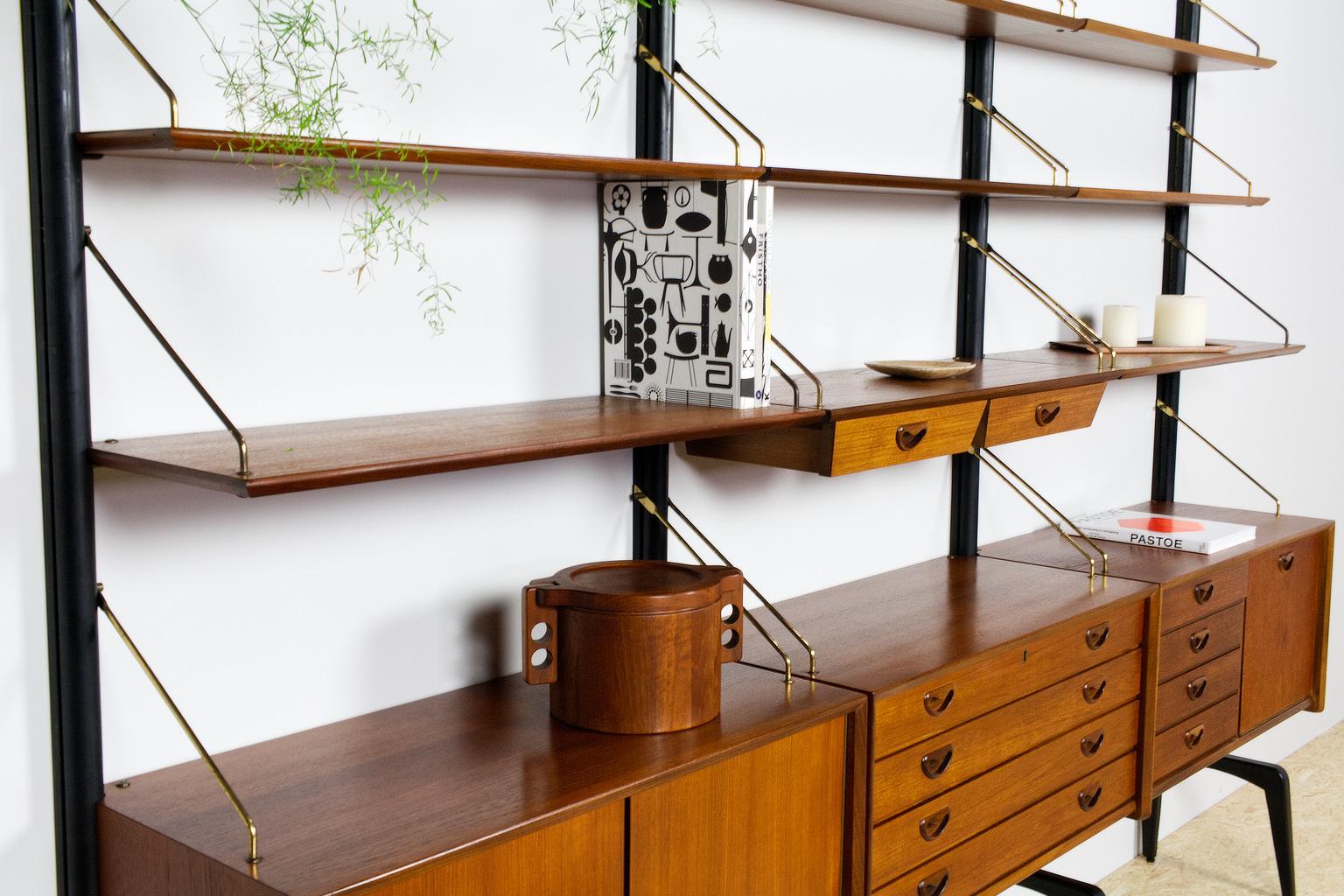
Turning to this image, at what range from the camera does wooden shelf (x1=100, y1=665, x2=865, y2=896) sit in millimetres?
1420

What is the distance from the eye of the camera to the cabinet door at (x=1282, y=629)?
3090 mm

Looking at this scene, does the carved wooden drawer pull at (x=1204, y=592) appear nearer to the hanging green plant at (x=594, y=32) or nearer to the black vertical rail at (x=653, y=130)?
the black vertical rail at (x=653, y=130)

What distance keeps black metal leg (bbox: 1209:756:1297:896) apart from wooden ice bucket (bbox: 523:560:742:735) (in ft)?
6.73

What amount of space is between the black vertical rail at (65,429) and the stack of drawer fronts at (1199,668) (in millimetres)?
2012

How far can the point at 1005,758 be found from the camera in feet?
7.63

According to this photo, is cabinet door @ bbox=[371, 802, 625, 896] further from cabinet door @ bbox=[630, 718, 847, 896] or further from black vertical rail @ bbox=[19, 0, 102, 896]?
black vertical rail @ bbox=[19, 0, 102, 896]

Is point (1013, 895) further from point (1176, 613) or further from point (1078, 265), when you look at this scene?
point (1078, 265)

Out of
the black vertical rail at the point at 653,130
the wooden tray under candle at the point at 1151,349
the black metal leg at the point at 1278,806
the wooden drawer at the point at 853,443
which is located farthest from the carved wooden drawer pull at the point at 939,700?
the black metal leg at the point at 1278,806

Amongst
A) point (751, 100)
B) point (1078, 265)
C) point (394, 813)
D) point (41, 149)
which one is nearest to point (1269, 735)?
point (1078, 265)

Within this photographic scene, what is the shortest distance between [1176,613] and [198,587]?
1951 millimetres

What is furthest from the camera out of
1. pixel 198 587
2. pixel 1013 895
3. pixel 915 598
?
pixel 1013 895

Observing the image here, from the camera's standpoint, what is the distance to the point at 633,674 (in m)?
1.76

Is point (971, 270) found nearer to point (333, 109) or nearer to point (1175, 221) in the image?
point (1175, 221)

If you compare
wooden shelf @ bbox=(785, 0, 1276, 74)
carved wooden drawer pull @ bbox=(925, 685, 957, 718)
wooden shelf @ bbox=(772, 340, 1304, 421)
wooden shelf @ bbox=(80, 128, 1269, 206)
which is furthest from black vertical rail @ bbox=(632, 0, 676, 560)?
carved wooden drawer pull @ bbox=(925, 685, 957, 718)
